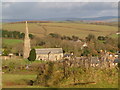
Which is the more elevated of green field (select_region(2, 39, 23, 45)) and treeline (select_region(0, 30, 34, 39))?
treeline (select_region(0, 30, 34, 39))

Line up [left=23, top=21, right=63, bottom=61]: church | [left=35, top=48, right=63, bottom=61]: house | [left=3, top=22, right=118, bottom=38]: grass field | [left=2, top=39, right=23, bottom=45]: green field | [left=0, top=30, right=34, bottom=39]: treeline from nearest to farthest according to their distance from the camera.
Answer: [left=23, top=21, right=63, bottom=61]: church
[left=35, top=48, right=63, bottom=61]: house
[left=2, top=39, right=23, bottom=45]: green field
[left=0, top=30, right=34, bottom=39]: treeline
[left=3, top=22, right=118, bottom=38]: grass field

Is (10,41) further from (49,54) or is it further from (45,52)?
(49,54)

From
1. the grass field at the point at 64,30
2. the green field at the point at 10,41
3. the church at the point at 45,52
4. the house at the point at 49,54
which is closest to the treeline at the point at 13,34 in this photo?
the green field at the point at 10,41

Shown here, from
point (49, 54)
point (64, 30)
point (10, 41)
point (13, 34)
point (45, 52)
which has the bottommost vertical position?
point (49, 54)

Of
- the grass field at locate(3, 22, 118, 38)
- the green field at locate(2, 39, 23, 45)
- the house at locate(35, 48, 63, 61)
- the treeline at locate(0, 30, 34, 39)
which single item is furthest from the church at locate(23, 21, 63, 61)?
the grass field at locate(3, 22, 118, 38)

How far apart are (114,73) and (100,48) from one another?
104ft

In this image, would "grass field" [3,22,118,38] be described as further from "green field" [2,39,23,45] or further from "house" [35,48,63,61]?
"house" [35,48,63,61]

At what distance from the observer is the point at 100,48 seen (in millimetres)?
40906

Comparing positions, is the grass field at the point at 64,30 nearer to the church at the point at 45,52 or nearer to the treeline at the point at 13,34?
the treeline at the point at 13,34

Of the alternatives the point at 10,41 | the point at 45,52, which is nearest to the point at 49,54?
the point at 45,52

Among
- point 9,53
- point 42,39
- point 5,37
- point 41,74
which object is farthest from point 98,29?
point 41,74

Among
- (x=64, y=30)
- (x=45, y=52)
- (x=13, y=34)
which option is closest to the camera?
(x=45, y=52)

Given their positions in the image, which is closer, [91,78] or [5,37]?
[91,78]

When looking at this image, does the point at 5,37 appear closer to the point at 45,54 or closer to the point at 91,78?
the point at 45,54
